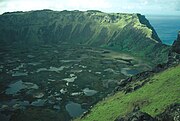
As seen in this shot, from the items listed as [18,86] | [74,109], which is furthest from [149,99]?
[18,86]

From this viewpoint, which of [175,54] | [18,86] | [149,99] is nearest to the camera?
[149,99]

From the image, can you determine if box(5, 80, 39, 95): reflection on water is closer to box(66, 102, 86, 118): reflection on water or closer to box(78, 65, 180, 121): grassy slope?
box(66, 102, 86, 118): reflection on water

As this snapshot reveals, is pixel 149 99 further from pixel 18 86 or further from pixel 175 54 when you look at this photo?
pixel 18 86

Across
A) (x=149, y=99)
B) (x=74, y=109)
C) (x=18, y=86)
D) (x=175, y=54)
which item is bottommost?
(x=18, y=86)

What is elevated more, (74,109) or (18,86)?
(74,109)

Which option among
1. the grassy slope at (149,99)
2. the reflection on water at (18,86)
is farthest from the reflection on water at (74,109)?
the grassy slope at (149,99)

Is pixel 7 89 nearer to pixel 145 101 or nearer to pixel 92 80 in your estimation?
pixel 92 80

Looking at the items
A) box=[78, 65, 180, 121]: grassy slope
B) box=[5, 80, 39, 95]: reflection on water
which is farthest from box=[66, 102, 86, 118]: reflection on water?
box=[78, 65, 180, 121]: grassy slope

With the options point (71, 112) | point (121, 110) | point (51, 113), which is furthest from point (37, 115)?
point (121, 110)

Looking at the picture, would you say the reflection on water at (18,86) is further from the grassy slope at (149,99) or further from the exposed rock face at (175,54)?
the grassy slope at (149,99)
